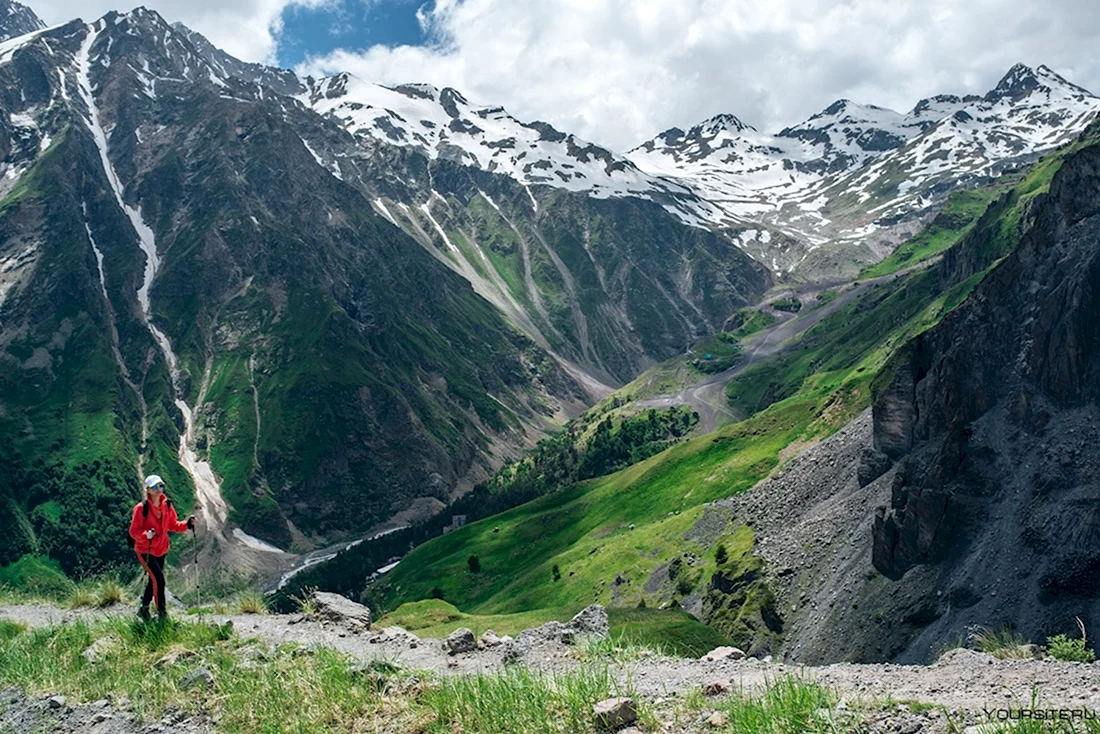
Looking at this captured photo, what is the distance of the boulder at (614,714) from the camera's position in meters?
11.8

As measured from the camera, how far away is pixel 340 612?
80.2 feet

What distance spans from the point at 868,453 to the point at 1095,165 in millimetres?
34911

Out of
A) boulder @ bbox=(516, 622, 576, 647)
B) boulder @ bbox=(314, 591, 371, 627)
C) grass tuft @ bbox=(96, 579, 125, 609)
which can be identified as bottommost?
boulder @ bbox=(516, 622, 576, 647)

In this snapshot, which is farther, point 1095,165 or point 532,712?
point 1095,165

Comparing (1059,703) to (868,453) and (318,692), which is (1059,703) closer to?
(318,692)

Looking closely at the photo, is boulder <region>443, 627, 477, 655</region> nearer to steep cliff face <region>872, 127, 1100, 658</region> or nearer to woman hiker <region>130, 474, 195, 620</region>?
woman hiker <region>130, 474, 195, 620</region>

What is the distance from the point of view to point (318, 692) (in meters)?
13.9

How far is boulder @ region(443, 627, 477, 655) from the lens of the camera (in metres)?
20.5

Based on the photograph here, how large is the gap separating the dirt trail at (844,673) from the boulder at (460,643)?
1.02 ft

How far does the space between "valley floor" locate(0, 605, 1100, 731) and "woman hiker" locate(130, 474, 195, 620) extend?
2.04 m

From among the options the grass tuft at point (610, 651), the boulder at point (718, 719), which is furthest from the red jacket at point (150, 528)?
the boulder at point (718, 719)

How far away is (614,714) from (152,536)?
49.5 ft

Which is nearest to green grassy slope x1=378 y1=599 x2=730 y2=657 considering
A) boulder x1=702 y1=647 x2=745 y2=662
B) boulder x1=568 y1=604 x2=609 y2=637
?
boulder x1=568 y1=604 x2=609 y2=637

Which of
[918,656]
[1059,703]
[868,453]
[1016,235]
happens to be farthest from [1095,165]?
[1016,235]
